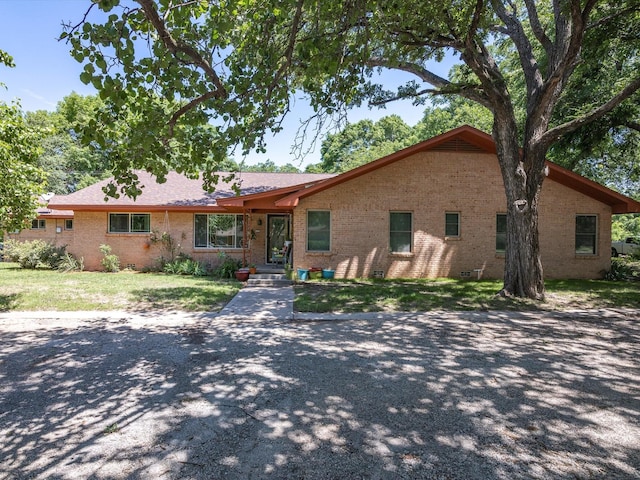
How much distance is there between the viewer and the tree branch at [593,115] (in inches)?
353

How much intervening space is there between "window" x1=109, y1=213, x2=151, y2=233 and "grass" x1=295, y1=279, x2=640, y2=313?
8.01m

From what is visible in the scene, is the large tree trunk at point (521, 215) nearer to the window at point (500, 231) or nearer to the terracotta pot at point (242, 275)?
the window at point (500, 231)

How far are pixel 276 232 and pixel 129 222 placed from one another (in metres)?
6.21

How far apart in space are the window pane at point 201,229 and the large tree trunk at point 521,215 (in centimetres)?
1145

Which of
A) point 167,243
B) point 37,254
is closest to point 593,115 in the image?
point 167,243

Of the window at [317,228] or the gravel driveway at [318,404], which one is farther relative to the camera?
the window at [317,228]

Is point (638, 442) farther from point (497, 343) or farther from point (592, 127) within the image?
point (592, 127)

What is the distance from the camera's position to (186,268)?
47.4 feet

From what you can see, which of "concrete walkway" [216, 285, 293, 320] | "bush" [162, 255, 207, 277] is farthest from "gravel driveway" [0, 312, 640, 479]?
"bush" [162, 255, 207, 277]

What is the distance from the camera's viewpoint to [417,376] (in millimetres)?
4523

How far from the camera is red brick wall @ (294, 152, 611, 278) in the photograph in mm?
13578

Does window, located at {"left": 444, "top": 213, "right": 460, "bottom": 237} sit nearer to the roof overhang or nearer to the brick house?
the brick house

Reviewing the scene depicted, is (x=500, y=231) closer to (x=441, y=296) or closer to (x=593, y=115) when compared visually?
(x=593, y=115)

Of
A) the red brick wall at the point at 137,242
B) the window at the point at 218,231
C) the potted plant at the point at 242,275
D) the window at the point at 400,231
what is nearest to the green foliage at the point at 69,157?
the red brick wall at the point at 137,242
